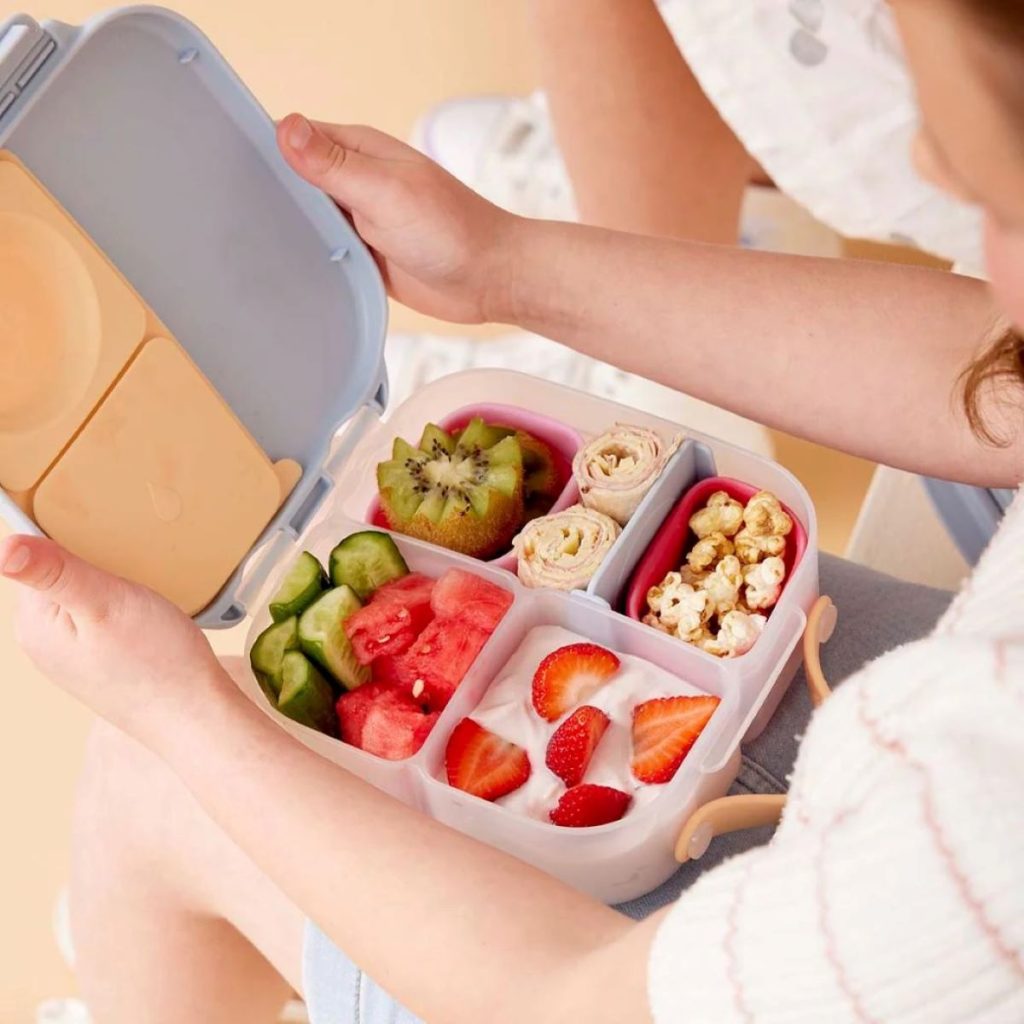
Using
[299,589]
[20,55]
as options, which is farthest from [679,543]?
[20,55]

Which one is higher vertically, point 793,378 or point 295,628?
point 793,378

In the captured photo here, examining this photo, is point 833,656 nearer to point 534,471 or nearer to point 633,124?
point 534,471

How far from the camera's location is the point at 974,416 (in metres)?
0.74

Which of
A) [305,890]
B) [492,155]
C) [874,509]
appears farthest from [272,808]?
[492,155]

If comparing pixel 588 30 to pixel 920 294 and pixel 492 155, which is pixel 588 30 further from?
pixel 920 294

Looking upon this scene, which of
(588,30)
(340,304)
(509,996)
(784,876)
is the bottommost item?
(509,996)

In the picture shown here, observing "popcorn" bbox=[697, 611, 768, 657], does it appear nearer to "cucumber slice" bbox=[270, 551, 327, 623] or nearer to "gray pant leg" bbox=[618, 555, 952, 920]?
"gray pant leg" bbox=[618, 555, 952, 920]

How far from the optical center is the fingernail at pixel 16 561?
606mm

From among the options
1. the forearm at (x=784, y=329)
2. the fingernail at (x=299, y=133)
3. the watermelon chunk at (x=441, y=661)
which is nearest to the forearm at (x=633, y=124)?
the forearm at (x=784, y=329)

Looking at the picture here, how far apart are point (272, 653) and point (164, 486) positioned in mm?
121

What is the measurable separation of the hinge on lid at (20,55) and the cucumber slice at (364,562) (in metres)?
0.32

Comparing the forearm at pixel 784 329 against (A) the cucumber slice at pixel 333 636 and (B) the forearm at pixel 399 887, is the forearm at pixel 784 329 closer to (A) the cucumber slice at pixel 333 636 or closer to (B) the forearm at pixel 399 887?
(A) the cucumber slice at pixel 333 636

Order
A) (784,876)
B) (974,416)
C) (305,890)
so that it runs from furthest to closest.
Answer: (974,416) → (305,890) → (784,876)

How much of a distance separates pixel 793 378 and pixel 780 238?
72 centimetres
